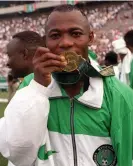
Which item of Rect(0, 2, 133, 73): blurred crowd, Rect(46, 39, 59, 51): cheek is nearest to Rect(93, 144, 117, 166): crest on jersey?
Rect(46, 39, 59, 51): cheek

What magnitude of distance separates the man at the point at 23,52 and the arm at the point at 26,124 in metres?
1.34

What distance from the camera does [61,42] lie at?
1.91 meters

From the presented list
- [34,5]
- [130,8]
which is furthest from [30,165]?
[34,5]

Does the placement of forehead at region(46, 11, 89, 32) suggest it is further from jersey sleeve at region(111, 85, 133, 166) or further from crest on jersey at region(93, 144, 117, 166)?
crest on jersey at region(93, 144, 117, 166)

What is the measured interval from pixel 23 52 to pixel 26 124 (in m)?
1.51

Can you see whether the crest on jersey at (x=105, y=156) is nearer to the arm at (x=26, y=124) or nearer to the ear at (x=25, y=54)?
the arm at (x=26, y=124)

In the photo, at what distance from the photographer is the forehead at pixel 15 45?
334 cm

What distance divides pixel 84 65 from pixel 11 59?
1504 mm

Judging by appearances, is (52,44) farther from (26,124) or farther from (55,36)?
(26,124)

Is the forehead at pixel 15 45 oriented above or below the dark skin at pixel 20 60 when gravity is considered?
above

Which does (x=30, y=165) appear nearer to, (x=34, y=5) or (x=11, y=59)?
(x=11, y=59)

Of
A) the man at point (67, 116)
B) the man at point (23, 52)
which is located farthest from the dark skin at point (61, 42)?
the man at point (23, 52)

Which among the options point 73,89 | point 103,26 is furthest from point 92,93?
point 103,26

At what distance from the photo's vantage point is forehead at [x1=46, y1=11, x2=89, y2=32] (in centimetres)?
197
